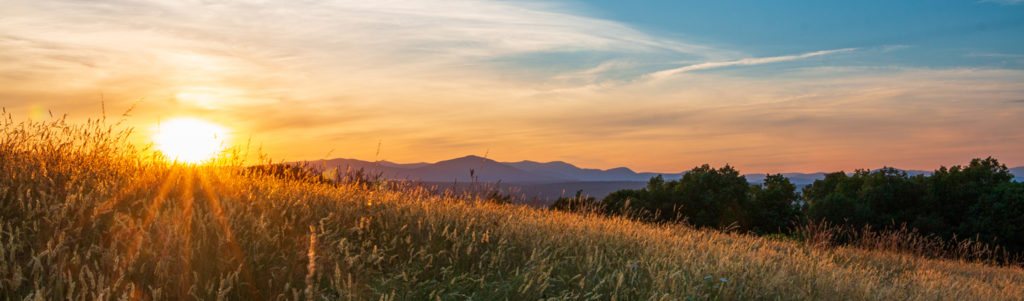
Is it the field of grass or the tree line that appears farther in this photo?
the tree line

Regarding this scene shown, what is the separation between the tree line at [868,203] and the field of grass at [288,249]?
1259 centimetres

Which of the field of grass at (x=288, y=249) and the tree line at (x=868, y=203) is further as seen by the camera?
the tree line at (x=868, y=203)

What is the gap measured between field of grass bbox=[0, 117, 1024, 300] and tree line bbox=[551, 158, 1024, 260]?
1259 cm

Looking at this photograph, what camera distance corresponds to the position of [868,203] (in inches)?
887

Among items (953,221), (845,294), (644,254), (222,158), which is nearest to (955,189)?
(953,221)

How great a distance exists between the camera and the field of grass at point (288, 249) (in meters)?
4.23

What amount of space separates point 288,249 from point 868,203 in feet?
74.2

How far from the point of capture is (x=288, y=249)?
519 cm

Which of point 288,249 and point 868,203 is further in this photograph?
point 868,203

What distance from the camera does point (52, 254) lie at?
363 cm

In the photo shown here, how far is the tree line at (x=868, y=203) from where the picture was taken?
21.0 meters

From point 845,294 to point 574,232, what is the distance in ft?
10.3

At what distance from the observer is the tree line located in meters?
21.0

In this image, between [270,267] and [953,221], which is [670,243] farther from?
[953,221]
